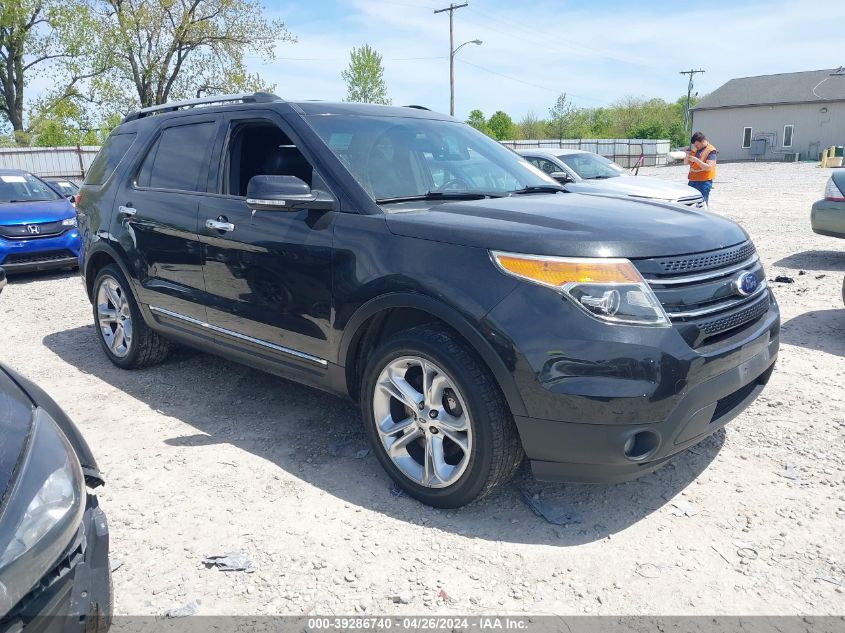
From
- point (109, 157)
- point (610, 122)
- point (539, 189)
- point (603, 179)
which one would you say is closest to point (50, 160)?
point (603, 179)

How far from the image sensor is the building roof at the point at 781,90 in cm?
4702

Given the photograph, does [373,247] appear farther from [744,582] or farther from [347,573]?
[744,582]

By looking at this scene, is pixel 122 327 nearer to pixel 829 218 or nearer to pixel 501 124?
pixel 829 218

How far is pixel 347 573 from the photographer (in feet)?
8.89

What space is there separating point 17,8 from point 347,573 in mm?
40588

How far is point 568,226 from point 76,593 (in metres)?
2.21

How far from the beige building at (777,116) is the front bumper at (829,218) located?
42.7 metres

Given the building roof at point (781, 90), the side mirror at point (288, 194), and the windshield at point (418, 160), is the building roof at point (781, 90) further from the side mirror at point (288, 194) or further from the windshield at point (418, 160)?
the side mirror at point (288, 194)

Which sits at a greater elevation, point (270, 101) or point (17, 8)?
point (17, 8)

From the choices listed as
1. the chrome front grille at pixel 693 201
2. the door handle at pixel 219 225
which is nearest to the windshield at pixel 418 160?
the door handle at pixel 219 225

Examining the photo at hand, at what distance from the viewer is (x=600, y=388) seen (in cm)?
261

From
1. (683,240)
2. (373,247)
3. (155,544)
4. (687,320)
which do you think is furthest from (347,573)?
(683,240)

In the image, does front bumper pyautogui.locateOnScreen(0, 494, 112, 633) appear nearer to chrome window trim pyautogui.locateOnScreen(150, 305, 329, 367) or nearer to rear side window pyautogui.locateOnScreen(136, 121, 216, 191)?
chrome window trim pyautogui.locateOnScreen(150, 305, 329, 367)

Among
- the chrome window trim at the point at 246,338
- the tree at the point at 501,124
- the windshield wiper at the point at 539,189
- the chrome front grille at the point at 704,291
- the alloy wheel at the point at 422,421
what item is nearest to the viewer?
the chrome front grille at the point at 704,291
